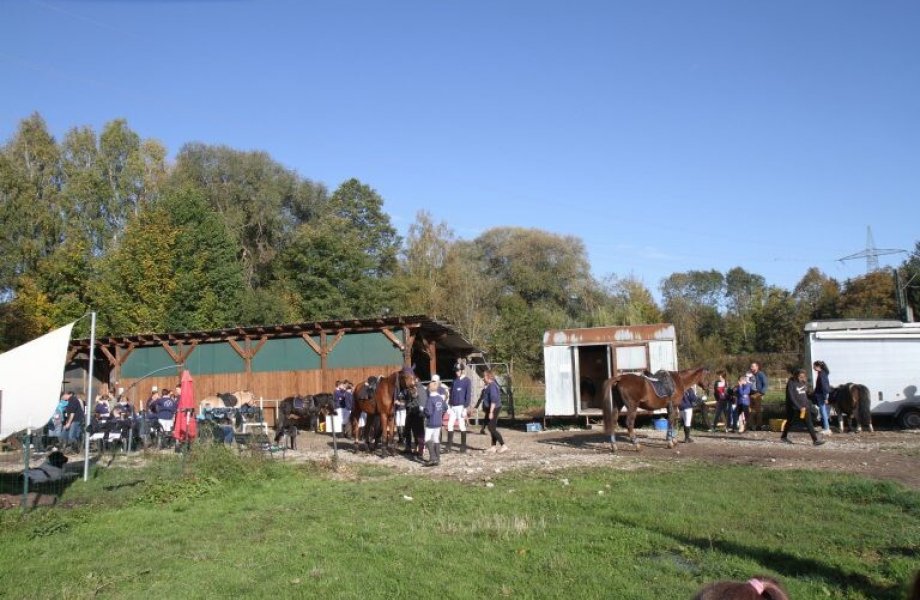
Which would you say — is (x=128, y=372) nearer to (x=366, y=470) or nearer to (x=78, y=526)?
(x=366, y=470)

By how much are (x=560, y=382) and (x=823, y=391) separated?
7.26m

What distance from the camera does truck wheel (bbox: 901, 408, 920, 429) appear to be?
19641 millimetres

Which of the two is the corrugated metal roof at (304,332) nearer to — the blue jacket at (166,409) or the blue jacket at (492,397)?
the blue jacket at (166,409)

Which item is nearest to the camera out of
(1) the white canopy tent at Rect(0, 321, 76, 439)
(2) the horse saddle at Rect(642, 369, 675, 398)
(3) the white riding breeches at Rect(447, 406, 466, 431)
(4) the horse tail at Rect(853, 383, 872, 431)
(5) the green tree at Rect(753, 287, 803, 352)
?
(1) the white canopy tent at Rect(0, 321, 76, 439)

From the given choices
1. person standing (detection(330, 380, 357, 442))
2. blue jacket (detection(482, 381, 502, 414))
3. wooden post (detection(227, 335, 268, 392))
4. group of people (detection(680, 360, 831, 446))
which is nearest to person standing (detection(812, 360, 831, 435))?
group of people (detection(680, 360, 831, 446))

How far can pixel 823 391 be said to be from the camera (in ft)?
60.7

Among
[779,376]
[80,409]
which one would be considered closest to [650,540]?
[80,409]

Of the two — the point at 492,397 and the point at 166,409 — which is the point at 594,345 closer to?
the point at 492,397

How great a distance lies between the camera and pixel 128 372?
28.5m

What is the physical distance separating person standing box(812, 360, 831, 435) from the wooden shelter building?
426 inches

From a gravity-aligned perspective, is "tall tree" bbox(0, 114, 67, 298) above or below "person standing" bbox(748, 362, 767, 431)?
above

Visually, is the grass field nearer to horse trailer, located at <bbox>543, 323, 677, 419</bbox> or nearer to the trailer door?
horse trailer, located at <bbox>543, 323, 677, 419</bbox>

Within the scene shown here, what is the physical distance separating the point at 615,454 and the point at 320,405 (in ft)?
31.4

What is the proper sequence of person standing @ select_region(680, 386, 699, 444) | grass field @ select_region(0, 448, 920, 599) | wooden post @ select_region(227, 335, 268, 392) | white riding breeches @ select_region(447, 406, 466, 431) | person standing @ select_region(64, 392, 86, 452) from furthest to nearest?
wooden post @ select_region(227, 335, 268, 392) → person standing @ select_region(64, 392, 86, 452) → person standing @ select_region(680, 386, 699, 444) → white riding breeches @ select_region(447, 406, 466, 431) → grass field @ select_region(0, 448, 920, 599)
